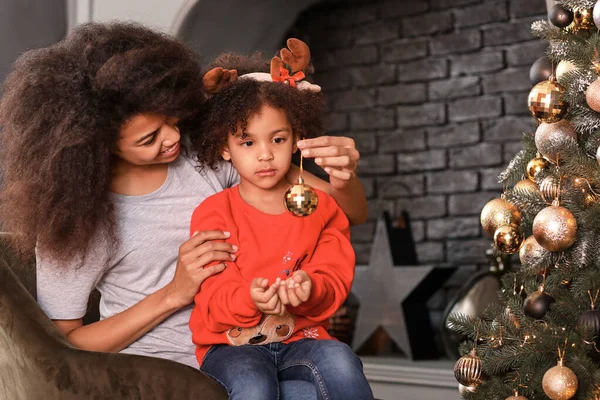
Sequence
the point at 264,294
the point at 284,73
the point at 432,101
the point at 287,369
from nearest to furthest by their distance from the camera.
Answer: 1. the point at 264,294
2. the point at 287,369
3. the point at 284,73
4. the point at 432,101

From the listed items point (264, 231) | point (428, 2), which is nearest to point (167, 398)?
point (264, 231)

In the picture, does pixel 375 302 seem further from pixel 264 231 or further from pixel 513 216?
pixel 264 231

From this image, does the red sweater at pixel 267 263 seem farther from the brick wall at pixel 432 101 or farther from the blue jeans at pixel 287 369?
the brick wall at pixel 432 101

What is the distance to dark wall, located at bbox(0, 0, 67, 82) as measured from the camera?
3549mm

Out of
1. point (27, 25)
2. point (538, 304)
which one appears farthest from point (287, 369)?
point (27, 25)

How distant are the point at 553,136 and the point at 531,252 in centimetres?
24

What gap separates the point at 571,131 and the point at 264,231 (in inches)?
25.7

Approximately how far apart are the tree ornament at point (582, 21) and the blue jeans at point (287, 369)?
815 mm

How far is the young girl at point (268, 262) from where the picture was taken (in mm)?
1469

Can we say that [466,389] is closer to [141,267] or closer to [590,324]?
[590,324]

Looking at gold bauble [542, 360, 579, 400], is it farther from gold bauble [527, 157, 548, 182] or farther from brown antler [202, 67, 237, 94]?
brown antler [202, 67, 237, 94]

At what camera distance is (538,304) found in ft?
5.49

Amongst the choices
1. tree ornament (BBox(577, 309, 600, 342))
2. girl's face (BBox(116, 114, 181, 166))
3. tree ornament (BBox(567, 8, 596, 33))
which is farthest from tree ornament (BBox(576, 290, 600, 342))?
girl's face (BBox(116, 114, 181, 166))

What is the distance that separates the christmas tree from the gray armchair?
2.18ft
